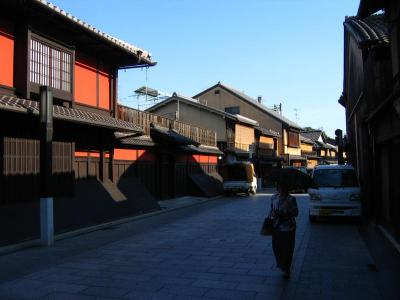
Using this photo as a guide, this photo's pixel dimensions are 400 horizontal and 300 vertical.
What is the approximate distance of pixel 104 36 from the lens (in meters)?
14.7

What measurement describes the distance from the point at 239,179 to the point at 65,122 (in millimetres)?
18804

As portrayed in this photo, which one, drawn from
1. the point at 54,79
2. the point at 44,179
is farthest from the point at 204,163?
the point at 44,179

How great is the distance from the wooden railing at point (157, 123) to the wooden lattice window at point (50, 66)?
4.73m

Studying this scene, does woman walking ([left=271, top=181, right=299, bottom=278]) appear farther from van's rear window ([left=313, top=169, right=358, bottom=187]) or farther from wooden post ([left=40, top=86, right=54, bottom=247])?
van's rear window ([left=313, top=169, right=358, bottom=187])

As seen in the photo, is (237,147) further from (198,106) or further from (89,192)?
(89,192)

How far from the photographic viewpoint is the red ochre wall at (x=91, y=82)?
15555 millimetres

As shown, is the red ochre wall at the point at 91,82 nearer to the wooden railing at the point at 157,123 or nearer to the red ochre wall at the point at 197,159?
the wooden railing at the point at 157,123

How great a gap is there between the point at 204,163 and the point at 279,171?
75.7ft

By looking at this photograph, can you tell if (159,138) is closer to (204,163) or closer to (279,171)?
(204,163)

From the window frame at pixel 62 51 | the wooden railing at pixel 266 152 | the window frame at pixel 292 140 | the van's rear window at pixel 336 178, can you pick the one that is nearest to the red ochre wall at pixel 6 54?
the window frame at pixel 62 51

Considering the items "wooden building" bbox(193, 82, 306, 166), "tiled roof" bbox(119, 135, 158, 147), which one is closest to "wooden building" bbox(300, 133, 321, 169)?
"wooden building" bbox(193, 82, 306, 166)

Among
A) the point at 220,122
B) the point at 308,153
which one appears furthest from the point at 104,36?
the point at 308,153

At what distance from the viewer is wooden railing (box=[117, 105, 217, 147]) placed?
19.7m

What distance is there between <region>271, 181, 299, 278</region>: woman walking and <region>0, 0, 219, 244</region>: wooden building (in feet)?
21.4
